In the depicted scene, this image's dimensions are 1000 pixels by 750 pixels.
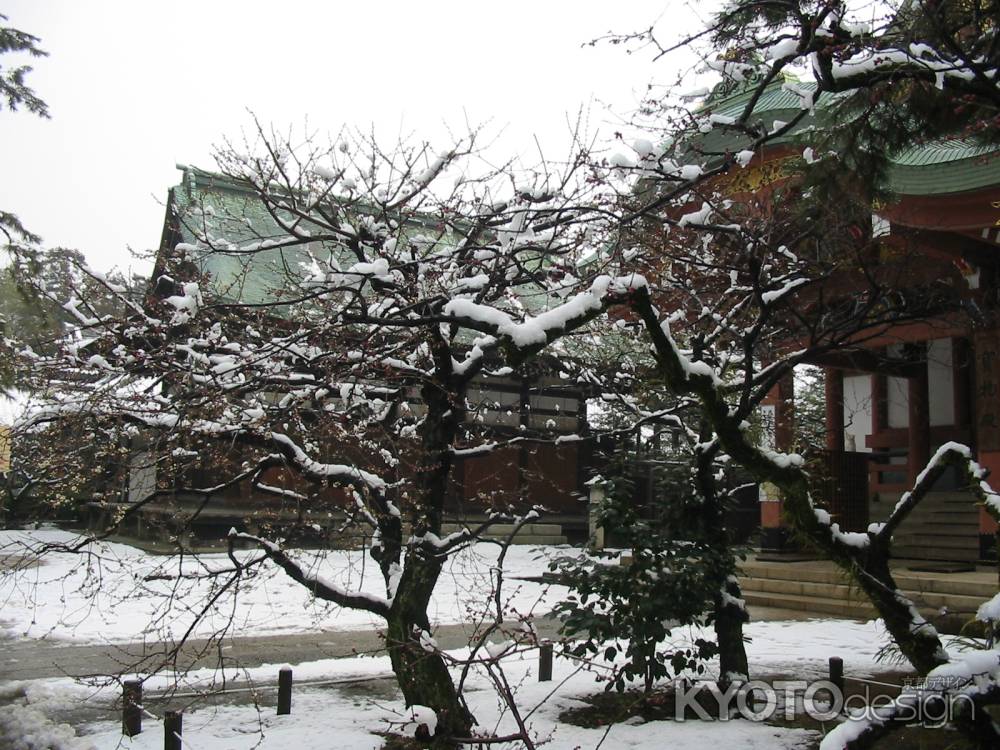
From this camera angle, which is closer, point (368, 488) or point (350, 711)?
point (368, 488)

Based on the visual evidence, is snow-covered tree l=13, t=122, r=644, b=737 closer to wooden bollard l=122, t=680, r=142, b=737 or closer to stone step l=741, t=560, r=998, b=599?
wooden bollard l=122, t=680, r=142, b=737

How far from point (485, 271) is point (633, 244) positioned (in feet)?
5.67

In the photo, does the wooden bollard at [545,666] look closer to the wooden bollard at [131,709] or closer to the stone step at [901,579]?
the stone step at [901,579]

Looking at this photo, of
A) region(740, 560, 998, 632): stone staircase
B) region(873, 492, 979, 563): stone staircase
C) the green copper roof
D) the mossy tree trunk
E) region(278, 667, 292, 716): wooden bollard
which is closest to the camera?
the mossy tree trunk

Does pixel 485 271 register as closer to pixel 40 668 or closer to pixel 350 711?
pixel 350 711

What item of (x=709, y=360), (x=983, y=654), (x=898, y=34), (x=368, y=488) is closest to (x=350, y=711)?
(x=368, y=488)

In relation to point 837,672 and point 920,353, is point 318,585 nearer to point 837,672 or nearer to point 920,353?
point 837,672

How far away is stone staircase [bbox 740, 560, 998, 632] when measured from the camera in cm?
916

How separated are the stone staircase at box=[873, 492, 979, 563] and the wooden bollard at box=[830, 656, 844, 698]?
6674 millimetres

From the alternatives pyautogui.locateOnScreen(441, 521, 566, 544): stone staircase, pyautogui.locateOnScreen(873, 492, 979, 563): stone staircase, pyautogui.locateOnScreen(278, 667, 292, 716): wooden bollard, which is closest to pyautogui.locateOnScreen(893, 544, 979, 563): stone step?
pyautogui.locateOnScreen(873, 492, 979, 563): stone staircase

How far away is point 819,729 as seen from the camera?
5711 millimetres

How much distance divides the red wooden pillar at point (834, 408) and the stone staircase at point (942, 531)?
1.81m

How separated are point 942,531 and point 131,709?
39.9ft

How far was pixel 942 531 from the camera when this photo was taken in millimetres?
12711
